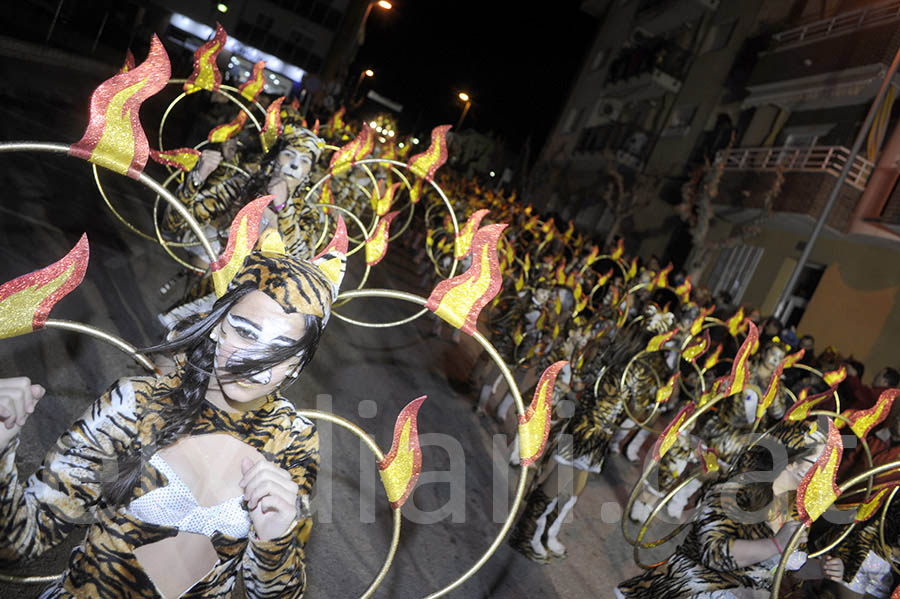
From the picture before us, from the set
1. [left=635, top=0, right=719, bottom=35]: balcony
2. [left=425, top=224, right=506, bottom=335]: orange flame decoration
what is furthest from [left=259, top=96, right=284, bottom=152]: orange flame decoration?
[left=635, top=0, right=719, bottom=35]: balcony

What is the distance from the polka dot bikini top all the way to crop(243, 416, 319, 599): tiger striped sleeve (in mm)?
104

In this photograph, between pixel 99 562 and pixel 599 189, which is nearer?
pixel 99 562

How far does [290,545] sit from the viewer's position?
218 cm

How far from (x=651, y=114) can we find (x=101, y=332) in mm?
30838

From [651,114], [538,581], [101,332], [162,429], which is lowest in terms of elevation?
[538,581]

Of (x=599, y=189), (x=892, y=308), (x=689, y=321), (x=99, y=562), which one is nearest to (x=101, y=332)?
(x=99, y=562)

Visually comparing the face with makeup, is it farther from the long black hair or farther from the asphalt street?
the asphalt street

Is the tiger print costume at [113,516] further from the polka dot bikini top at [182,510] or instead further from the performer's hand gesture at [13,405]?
the performer's hand gesture at [13,405]

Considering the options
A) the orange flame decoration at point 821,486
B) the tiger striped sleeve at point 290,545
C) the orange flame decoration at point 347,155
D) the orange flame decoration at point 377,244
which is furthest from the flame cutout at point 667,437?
the orange flame decoration at point 347,155

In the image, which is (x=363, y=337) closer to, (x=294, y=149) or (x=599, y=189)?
(x=294, y=149)

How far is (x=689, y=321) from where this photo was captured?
9.17m

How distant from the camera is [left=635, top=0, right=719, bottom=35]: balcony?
94.1 feet

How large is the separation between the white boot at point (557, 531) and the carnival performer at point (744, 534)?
91.1 inches

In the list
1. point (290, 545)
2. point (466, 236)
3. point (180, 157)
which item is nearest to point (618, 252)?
point (466, 236)
